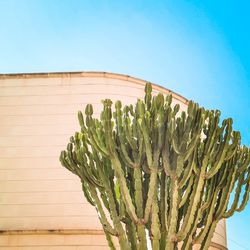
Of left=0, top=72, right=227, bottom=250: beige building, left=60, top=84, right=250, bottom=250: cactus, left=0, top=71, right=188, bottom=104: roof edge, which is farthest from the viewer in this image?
left=0, top=71, right=188, bottom=104: roof edge

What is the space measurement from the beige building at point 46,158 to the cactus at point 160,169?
677 centimetres

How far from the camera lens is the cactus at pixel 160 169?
7.44 m

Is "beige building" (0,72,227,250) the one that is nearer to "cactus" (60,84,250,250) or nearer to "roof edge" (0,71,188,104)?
"roof edge" (0,71,188,104)

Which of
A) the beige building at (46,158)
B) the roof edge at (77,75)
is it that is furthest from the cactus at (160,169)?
the roof edge at (77,75)

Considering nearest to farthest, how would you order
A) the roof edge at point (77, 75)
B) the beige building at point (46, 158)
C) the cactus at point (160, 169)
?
the cactus at point (160, 169) → the beige building at point (46, 158) → the roof edge at point (77, 75)

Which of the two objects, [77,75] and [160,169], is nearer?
[160,169]

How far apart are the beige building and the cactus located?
6775 millimetres

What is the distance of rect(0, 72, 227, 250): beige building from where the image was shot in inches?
575

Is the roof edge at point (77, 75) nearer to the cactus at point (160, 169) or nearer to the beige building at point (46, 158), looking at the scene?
the beige building at point (46, 158)

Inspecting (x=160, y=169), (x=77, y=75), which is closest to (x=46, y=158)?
(x=77, y=75)

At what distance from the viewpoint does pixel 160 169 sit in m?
7.59

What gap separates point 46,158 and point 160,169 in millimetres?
8725

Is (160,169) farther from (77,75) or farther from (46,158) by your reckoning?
(77,75)

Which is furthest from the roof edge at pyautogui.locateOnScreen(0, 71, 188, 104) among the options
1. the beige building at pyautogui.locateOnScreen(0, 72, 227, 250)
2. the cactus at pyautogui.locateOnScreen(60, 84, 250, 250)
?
the cactus at pyautogui.locateOnScreen(60, 84, 250, 250)
